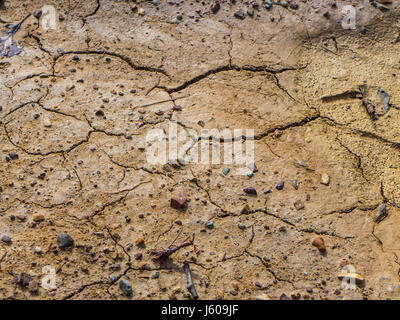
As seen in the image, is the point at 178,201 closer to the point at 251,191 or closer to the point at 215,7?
the point at 251,191

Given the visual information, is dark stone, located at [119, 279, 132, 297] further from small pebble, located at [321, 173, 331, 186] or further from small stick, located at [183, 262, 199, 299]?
small pebble, located at [321, 173, 331, 186]

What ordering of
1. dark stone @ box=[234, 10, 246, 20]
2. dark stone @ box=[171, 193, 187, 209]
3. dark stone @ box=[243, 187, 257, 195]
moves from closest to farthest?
dark stone @ box=[171, 193, 187, 209] → dark stone @ box=[243, 187, 257, 195] → dark stone @ box=[234, 10, 246, 20]

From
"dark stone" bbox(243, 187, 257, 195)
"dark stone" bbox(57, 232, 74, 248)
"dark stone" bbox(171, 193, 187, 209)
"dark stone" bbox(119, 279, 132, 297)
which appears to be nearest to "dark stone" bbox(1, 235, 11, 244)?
"dark stone" bbox(57, 232, 74, 248)

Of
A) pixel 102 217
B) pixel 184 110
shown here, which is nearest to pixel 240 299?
pixel 102 217

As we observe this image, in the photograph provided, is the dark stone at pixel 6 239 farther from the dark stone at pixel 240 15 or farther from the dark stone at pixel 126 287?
the dark stone at pixel 240 15

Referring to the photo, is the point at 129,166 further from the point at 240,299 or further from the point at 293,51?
the point at 293,51

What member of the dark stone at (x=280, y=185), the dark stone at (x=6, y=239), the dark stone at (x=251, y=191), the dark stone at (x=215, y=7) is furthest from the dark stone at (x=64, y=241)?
the dark stone at (x=215, y=7)

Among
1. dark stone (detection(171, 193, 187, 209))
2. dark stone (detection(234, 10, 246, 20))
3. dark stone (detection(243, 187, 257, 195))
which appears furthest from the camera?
dark stone (detection(234, 10, 246, 20))

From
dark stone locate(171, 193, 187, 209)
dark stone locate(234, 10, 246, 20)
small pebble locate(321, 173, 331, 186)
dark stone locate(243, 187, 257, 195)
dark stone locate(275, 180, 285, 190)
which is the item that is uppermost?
dark stone locate(234, 10, 246, 20)
